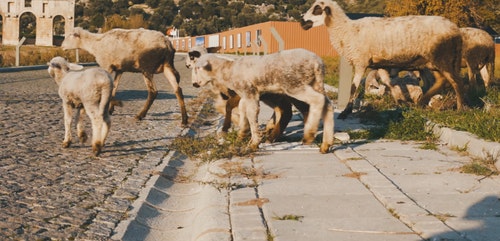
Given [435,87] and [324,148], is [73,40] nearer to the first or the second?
[324,148]

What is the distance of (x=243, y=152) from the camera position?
7812mm

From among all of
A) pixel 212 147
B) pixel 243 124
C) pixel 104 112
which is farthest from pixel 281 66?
pixel 104 112

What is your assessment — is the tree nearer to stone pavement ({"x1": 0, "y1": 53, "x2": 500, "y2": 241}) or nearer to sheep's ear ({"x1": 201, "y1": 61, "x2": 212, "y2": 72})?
stone pavement ({"x1": 0, "y1": 53, "x2": 500, "y2": 241})

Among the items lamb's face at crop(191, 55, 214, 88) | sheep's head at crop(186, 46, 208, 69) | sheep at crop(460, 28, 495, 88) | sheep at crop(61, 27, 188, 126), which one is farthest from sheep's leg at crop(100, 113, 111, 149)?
sheep at crop(460, 28, 495, 88)

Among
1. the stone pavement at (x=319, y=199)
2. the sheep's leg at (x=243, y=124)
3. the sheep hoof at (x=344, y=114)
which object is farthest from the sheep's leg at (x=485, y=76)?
the sheep's leg at (x=243, y=124)

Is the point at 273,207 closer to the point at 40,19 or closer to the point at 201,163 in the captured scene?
the point at 201,163

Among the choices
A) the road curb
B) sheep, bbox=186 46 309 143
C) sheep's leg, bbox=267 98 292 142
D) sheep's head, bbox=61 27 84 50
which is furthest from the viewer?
sheep's head, bbox=61 27 84 50

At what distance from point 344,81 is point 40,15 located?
52784 mm

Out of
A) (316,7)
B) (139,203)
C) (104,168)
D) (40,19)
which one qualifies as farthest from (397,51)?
(40,19)

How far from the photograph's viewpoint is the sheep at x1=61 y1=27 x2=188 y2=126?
10.9 metres

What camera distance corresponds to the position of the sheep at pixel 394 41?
412 inches

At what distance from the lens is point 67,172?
6.73m

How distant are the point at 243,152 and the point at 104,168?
1734 mm

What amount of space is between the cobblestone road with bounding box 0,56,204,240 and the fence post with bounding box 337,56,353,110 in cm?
320
